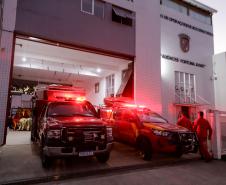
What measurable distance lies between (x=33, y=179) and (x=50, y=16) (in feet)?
25.5

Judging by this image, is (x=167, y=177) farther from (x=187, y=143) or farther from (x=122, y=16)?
(x=122, y=16)

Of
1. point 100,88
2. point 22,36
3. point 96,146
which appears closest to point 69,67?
point 100,88

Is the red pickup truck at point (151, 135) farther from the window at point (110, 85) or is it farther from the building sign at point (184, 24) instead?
the building sign at point (184, 24)

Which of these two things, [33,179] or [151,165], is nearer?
[33,179]

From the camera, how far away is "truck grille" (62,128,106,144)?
18.3 feet

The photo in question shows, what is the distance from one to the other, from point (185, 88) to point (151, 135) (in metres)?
10.1

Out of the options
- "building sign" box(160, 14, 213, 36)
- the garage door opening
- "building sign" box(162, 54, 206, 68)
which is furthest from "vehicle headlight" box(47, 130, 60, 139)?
"building sign" box(160, 14, 213, 36)

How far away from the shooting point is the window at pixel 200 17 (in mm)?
17250

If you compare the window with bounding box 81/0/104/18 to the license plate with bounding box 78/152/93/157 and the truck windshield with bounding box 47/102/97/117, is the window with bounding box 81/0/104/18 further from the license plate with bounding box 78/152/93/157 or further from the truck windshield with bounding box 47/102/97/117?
the license plate with bounding box 78/152/93/157

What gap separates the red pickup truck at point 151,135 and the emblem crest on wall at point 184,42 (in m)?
9.45

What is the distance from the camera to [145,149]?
7.18m

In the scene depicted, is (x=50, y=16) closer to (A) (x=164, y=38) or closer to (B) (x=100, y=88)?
(A) (x=164, y=38)

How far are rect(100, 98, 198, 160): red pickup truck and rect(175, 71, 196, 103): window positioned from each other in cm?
752

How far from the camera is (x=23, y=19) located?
918cm
